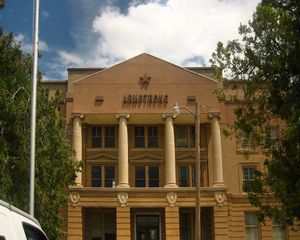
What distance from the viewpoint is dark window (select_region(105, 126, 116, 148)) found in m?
47.2

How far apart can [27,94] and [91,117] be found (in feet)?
77.2

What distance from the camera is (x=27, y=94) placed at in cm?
2245

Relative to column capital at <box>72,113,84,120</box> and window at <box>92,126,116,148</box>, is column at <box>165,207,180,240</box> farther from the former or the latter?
column capital at <box>72,113,84,120</box>

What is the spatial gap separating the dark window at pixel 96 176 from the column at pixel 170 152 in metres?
5.99

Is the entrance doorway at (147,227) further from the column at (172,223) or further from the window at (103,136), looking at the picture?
the window at (103,136)

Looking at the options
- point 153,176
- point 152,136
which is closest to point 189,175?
point 153,176

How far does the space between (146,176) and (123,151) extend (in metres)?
3.27

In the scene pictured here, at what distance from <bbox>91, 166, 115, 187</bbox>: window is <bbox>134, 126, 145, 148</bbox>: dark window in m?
3.01

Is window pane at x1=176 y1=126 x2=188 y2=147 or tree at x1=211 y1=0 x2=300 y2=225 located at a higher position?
window pane at x1=176 y1=126 x2=188 y2=147

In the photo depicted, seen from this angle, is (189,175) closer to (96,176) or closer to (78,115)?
(96,176)

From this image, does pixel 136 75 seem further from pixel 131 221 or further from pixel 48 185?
pixel 48 185

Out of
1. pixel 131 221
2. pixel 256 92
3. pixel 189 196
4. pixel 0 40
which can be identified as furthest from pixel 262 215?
pixel 131 221

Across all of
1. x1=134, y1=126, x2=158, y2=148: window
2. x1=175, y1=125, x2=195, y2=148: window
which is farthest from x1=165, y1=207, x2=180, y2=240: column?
x1=134, y1=126, x2=158, y2=148: window

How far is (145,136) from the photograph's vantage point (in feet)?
156
